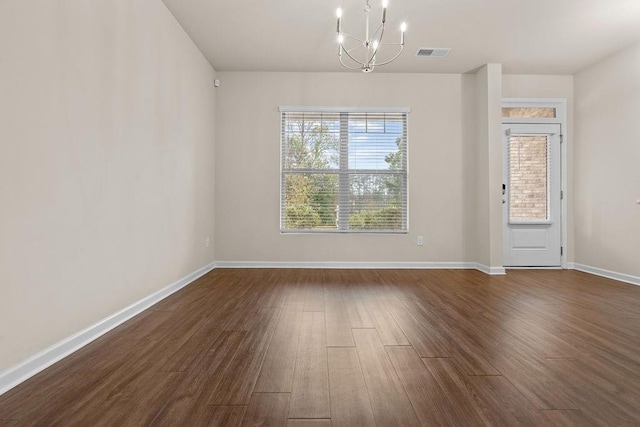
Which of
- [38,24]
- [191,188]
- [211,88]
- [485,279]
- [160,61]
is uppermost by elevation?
[211,88]

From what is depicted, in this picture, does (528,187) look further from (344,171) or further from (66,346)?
(66,346)

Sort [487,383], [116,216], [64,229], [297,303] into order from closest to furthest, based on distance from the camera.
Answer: [487,383] → [64,229] → [116,216] → [297,303]

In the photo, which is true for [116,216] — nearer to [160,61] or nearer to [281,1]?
[160,61]

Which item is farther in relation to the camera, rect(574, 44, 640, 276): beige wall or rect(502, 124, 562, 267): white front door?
rect(502, 124, 562, 267): white front door

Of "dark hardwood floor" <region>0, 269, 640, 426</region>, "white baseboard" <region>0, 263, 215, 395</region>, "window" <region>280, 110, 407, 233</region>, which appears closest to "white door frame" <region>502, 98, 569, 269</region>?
"window" <region>280, 110, 407, 233</region>

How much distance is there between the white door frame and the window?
1.63 m

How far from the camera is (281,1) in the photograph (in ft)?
10.6

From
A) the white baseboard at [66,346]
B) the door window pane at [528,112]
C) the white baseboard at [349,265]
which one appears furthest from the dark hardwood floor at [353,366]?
the door window pane at [528,112]

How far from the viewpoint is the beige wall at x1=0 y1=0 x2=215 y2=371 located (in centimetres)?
165

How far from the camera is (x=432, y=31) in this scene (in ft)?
12.4

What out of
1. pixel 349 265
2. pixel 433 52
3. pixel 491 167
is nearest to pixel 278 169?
pixel 349 265

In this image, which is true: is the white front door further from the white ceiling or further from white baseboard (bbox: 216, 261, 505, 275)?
the white ceiling

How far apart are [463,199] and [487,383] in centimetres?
367

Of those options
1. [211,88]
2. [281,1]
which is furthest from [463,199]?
[211,88]
